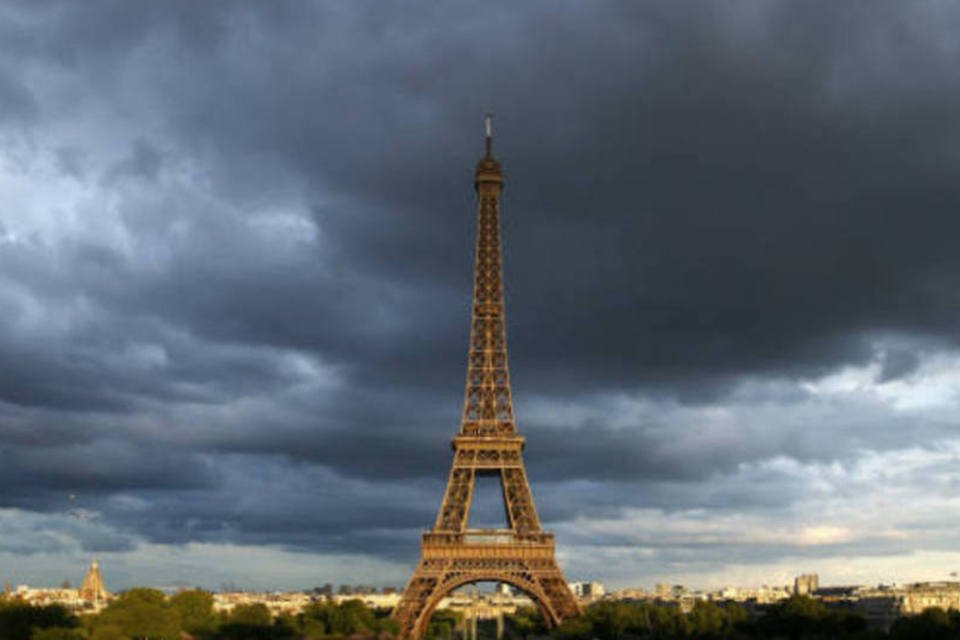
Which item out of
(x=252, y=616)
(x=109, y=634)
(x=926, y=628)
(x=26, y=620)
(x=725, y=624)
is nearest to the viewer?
(x=109, y=634)

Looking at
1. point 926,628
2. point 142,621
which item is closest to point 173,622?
point 142,621

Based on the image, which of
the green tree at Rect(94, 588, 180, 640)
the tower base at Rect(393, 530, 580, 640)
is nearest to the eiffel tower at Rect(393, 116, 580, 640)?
the tower base at Rect(393, 530, 580, 640)

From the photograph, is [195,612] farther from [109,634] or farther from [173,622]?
[109,634]

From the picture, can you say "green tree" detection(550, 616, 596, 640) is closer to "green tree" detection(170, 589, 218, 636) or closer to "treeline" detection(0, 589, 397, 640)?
"treeline" detection(0, 589, 397, 640)

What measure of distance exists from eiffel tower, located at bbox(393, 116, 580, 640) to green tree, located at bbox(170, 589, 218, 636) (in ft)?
89.6

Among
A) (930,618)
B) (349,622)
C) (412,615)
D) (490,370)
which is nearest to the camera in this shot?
(930,618)

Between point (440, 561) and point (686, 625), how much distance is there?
1118 inches

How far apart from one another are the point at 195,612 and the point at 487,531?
45.2 meters

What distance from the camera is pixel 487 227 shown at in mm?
128000

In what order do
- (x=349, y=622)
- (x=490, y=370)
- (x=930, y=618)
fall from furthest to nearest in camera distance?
(x=349, y=622) < (x=490, y=370) < (x=930, y=618)

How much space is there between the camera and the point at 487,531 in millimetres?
119562

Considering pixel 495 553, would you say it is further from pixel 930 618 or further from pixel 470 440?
pixel 930 618

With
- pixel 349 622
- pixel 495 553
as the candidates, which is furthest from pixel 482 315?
pixel 349 622

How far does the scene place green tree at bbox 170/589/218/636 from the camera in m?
133
